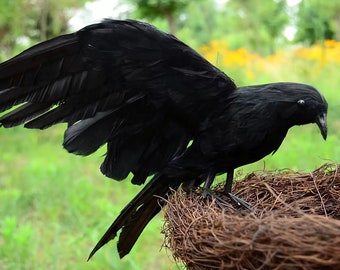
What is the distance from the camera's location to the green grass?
2.80 m

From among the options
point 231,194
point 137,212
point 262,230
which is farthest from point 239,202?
point 262,230

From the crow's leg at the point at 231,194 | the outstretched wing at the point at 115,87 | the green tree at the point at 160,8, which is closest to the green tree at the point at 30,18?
the green tree at the point at 160,8

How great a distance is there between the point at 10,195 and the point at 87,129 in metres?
2.40

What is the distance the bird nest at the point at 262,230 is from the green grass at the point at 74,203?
805 millimetres

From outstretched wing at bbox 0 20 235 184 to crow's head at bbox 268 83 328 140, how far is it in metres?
0.17

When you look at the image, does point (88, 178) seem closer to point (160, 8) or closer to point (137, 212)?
point (137, 212)

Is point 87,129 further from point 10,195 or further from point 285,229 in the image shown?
point 10,195

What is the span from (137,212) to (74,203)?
2134mm

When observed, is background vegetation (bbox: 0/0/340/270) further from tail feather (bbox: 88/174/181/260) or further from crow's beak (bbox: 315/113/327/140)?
crow's beak (bbox: 315/113/327/140)

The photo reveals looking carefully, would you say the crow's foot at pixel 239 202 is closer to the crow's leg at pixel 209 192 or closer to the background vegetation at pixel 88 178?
the crow's leg at pixel 209 192

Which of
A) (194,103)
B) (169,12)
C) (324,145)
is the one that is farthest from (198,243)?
(169,12)

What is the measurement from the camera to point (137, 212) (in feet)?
5.02

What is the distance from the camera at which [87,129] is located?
1.48m

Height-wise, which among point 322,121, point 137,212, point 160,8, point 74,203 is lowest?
point 74,203
